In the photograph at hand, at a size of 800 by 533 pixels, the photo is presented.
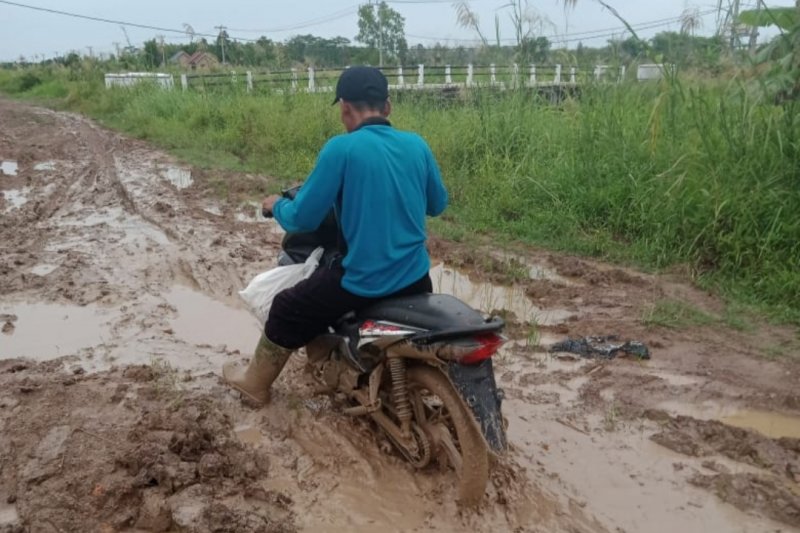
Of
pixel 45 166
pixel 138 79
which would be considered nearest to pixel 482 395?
pixel 45 166

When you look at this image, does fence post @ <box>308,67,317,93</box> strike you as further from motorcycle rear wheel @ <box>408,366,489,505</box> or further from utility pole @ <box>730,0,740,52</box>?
motorcycle rear wheel @ <box>408,366,489,505</box>

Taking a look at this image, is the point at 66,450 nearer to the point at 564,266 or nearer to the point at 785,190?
the point at 564,266

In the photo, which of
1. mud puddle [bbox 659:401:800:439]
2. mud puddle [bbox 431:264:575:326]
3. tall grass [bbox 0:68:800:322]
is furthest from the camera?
tall grass [bbox 0:68:800:322]

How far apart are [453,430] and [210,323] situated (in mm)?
2661

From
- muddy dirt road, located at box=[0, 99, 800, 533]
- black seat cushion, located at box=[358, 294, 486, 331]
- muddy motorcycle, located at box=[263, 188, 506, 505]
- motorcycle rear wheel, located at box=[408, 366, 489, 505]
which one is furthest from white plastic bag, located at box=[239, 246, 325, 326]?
motorcycle rear wheel, located at box=[408, 366, 489, 505]

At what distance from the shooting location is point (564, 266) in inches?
242

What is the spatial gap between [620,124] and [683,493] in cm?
496

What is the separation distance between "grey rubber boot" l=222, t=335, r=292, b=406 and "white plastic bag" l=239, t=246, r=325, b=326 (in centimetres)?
16

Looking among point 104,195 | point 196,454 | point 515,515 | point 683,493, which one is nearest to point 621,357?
point 683,493

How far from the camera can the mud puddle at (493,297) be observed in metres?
5.24

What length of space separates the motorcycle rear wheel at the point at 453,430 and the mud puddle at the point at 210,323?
1916mm

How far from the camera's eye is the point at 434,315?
2.84 meters

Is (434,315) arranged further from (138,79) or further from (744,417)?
(138,79)

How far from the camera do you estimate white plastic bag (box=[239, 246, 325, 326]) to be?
3451 mm
